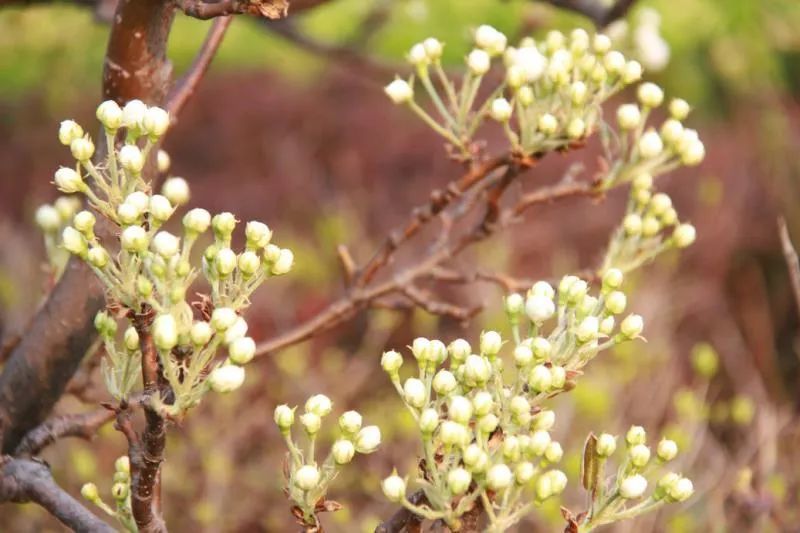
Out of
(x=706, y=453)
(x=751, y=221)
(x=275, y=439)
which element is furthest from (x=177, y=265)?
(x=751, y=221)

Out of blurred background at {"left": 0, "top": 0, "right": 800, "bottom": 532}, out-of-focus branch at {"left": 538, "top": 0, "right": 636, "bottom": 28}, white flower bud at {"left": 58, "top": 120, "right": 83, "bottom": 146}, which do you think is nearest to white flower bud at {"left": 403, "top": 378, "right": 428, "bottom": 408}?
white flower bud at {"left": 58, "top": 120, "right": 83, "bottom": 146}

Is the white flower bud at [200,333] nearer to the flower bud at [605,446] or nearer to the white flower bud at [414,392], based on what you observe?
the white flower bud at [414,392]

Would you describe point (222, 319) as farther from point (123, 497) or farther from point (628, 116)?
point (628, 116)

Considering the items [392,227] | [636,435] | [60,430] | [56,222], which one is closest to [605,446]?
[636,435]

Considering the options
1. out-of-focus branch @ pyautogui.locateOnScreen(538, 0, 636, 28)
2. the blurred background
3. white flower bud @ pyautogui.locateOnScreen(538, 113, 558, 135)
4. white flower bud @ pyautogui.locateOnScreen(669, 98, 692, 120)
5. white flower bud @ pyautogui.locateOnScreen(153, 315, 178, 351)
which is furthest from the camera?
the blurred background

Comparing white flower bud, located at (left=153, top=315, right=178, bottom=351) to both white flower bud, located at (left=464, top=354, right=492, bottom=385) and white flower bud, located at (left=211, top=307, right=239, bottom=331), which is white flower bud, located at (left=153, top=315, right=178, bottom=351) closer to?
white flower bud, located at (left=211, top=307, right=239, bottom=331)

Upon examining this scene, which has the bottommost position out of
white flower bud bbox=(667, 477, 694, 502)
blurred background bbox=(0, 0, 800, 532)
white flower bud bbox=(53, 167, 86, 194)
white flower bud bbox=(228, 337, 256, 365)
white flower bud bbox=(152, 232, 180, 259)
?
blurred background bbox=(0, 0, 800, 532)

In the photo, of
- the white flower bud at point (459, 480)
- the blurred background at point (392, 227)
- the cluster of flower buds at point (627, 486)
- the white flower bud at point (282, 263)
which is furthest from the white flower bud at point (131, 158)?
the blurred background at point (392, 227)
